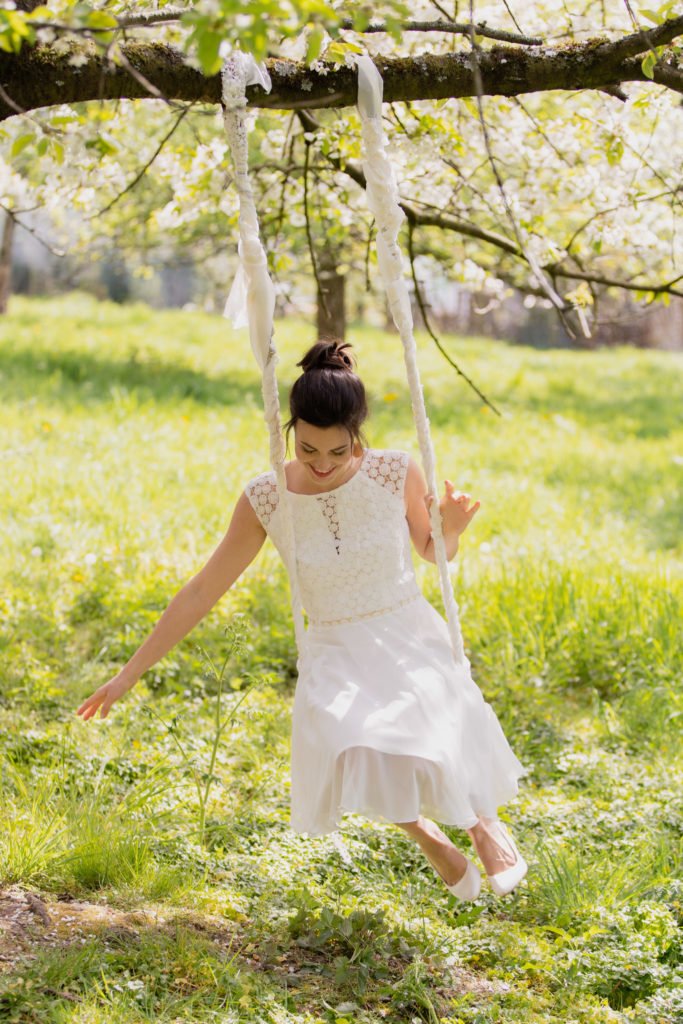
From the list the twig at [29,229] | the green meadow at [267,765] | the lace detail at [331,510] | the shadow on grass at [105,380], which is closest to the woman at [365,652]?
the lace detail at [331,510]

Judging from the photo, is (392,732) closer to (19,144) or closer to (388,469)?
(388,469)

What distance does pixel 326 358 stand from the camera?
9.52 feet

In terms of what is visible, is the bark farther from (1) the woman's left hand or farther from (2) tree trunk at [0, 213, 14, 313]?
(2) tree trunk at [0, 213, 14, 313]

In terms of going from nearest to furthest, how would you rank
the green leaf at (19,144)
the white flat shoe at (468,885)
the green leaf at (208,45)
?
1. the green leaf at (208,45)
2. the green leaf at (19,144)
3. the white flat shoe at (468,885)

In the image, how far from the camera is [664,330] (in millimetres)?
20641

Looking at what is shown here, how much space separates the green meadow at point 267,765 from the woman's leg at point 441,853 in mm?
250

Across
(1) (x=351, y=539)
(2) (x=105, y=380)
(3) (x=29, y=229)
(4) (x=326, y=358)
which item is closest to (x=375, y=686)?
(1) (x=351, y=539)

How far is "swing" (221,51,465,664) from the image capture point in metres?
2.59

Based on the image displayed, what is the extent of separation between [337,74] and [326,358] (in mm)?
714

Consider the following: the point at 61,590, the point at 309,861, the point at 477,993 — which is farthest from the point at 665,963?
the point at 61,590

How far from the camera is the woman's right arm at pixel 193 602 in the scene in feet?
9.75

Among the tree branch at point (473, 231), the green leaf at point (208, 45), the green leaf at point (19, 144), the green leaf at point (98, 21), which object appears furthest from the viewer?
the tree branch at point (473, 231)

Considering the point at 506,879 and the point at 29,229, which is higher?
the point at 29,229

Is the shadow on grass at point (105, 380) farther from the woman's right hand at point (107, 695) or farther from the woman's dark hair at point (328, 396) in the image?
the woman's dark hair at point (328, 396)
